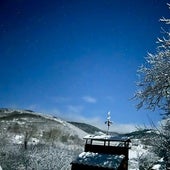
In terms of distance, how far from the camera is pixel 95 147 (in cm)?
2995

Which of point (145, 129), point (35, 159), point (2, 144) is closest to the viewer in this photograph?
point (145, 129)

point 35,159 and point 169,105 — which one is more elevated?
Answer: point 169,105

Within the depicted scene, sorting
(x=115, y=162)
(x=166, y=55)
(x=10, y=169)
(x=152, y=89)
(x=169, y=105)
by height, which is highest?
(x=166, y=55)

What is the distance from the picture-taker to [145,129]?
16297 mm

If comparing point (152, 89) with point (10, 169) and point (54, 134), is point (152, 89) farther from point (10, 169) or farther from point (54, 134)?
point (54, 134)

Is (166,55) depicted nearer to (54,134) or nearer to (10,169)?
(10,169)

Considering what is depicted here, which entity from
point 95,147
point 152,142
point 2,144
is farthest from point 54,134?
point 152,142

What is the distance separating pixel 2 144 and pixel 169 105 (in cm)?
6553

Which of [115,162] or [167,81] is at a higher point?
[167,81]

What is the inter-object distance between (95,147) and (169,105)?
1895cm

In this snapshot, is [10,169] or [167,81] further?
[10,169]

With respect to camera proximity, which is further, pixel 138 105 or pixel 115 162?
pixel 115 162

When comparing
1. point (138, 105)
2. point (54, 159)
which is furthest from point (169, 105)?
point (54, 159)

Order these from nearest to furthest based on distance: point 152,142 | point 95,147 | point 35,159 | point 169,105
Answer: point 169,105 < point 152,142 < point 95,147 < point 35,159
